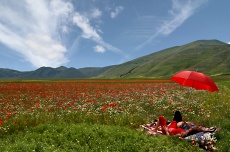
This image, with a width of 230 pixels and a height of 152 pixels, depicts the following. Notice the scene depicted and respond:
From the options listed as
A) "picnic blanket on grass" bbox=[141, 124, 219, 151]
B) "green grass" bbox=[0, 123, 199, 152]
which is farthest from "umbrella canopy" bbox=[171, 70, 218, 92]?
"green grass" bbox=[0, 123, 199, 152]

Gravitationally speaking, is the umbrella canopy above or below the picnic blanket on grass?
above

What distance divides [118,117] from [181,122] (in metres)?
3.82

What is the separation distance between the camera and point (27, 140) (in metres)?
11.0

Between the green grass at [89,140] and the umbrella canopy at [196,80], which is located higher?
the umbrella canopy at [196,80]

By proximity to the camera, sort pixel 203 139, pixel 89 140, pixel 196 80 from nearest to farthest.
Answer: pixel 89 140 → pixel 203 139 → pixel 196 80

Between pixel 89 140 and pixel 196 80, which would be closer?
pixel 89 140

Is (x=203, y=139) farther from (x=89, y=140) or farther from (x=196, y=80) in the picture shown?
(x=89, y=140)

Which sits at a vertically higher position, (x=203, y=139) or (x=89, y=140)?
(x=89, y=140)

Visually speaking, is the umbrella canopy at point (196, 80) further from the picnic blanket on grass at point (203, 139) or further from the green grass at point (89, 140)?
the green grass at point (89, 140)

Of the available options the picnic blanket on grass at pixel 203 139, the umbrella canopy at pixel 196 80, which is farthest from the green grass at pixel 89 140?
the umbrella canopy at pixel 196 80

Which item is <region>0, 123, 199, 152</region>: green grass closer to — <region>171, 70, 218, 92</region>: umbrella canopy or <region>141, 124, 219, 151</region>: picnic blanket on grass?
<region>141, 124, 219, 151</region>: picnic blanket on grass

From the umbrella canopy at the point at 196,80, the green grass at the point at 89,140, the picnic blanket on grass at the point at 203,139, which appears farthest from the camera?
the umbrella canopy at the point at 196,80

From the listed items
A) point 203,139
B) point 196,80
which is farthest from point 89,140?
point 196,80

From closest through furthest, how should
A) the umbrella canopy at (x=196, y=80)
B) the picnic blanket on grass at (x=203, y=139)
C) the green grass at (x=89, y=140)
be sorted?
the green grass at (x=89, y=140) → the picnic blanket on grass at (x=203, y=139) → the umbrella canopy at (x=196, y=80)
